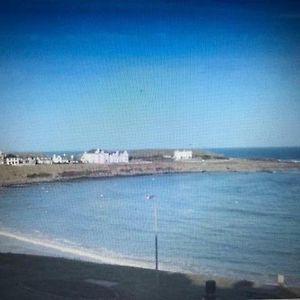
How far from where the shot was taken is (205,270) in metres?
3.04

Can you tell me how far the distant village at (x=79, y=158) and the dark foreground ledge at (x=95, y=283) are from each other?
1.72ft

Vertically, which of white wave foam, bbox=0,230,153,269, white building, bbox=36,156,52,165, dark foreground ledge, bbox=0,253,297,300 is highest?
white building, bbox=36,156,52,165

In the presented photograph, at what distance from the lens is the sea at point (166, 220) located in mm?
2867

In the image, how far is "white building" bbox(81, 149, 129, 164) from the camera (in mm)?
2834

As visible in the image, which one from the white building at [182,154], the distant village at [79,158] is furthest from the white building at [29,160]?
the white building at [182,154]

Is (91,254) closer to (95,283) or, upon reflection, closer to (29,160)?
(95,283)

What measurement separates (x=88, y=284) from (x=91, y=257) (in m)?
0.16

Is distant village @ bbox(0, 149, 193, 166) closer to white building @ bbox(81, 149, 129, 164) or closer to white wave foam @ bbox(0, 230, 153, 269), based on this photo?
white building @ bbox(81, 149, 129, 164)

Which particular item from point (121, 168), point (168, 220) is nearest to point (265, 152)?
point (168, 220)

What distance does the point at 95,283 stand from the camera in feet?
9.29

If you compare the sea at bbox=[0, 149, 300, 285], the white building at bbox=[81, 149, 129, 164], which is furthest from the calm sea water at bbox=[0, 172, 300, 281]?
the white building at bbox=[81, 149, 129, 164]

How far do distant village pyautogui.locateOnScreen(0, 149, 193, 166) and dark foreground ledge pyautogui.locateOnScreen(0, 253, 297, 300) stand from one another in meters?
0.52

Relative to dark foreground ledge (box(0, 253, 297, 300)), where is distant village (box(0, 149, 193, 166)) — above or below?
above

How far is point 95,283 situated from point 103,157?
0.71 metres
